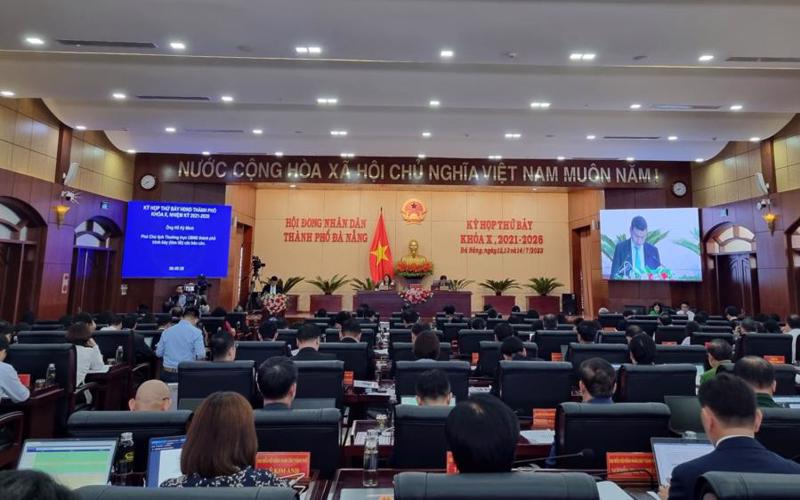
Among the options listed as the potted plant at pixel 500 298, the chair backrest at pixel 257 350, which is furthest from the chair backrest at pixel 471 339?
the potted plant at pixel 500 298

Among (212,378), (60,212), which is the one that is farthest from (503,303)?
(60,212)

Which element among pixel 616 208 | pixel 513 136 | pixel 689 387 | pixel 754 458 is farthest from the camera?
pixel 616 208

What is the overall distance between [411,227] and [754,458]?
1269 cm

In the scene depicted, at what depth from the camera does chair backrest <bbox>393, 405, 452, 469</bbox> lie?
1934 millimetres

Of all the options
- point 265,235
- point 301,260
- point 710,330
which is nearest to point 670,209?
point 710,330

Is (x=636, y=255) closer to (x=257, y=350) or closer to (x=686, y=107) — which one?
(x=686, y=107)

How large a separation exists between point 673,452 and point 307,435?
1.52 m

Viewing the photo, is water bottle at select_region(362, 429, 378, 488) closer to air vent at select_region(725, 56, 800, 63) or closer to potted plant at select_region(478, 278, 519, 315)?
air vent at select_region(725, 56, 800, 63)

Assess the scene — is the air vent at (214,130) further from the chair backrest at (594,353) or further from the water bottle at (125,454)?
the water bottle at (125,454)

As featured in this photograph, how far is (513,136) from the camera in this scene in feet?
31.0

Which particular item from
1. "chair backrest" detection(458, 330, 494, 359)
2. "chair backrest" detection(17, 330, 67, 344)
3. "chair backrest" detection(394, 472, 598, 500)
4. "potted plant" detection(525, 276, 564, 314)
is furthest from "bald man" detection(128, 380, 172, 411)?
"potted plant" detection(525, 276, 564, 314)

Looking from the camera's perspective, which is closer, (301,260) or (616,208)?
(616,208)

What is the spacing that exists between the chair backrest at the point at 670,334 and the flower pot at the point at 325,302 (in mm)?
8690

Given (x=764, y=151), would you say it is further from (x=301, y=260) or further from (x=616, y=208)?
(x=301, y=260)
